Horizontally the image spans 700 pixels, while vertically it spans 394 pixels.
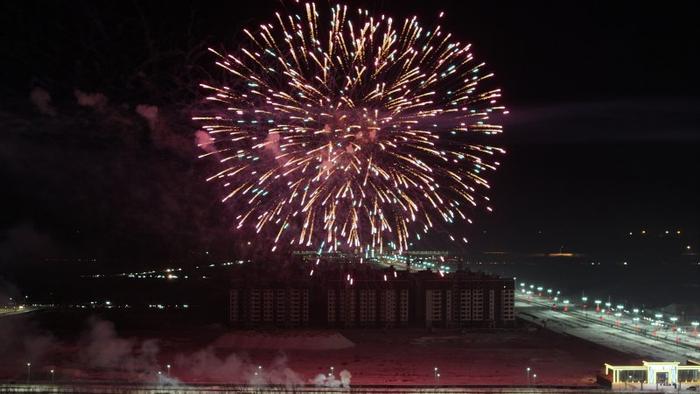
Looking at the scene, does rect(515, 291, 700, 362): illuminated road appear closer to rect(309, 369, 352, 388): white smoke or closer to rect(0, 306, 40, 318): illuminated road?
rect(309, 369, 352, 388): white smoke

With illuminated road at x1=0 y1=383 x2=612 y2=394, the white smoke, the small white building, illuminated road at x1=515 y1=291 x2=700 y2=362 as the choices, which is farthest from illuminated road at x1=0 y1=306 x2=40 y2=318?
the small white building

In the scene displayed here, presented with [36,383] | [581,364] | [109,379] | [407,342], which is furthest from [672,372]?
[36,383]

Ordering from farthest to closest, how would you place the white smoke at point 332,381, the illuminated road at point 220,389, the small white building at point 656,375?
1. the small white building at point 656,375
2. the white smoke at point 332,381
3. the illuminated road at point 220,389

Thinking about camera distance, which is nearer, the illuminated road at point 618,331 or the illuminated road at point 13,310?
the illuminated road at point 618,331

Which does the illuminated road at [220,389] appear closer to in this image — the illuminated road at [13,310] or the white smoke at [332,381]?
the white smoke at [332,381]

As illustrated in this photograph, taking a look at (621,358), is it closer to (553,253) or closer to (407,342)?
(407,342)

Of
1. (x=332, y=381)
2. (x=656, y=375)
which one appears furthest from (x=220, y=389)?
(x=656, y=375)

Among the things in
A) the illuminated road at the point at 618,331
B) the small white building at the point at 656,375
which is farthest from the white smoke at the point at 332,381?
the illuminated road at the point at 618,331

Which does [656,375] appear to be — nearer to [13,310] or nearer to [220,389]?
[220,389]

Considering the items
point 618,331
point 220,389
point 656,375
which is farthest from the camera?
point 618,331
